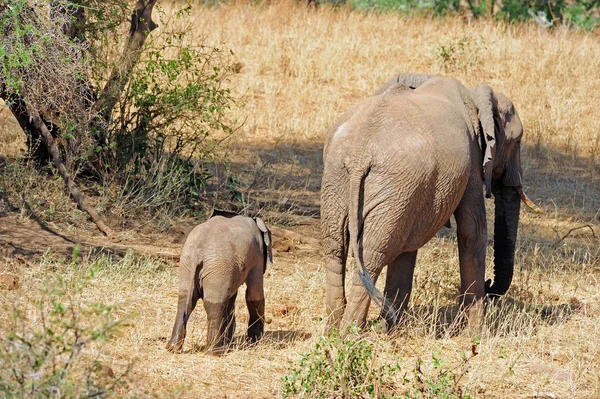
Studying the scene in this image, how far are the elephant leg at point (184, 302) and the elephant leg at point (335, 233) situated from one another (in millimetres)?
898

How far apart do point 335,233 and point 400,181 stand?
1.94 ft

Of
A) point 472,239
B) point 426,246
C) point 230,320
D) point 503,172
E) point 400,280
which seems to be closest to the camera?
point 230,320

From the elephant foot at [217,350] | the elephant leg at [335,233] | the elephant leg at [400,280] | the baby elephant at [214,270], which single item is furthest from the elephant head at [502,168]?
the elephant foot at [217,350]

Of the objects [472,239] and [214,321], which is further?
[472,239]

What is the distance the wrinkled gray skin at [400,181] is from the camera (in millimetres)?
6098

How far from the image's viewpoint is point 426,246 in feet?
31.0

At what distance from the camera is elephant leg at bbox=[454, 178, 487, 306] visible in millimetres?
6742

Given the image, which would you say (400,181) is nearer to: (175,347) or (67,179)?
(175,347)

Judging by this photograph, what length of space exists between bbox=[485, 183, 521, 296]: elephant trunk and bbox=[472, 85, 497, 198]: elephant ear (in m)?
0.57

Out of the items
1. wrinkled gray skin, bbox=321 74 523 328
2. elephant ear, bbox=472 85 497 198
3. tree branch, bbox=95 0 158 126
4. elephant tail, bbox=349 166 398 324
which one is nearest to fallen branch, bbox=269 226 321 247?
tree branch, bbox=95 0 158 126

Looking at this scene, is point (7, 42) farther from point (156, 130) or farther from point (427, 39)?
Answer: point (427, 39)

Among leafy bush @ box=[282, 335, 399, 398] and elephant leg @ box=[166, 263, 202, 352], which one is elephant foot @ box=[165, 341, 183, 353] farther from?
leafy bush @ box=[282, 335, 399, 398]

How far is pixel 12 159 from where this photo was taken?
10508 mm

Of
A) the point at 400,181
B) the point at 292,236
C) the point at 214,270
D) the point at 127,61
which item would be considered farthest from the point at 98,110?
the point at 400,181
